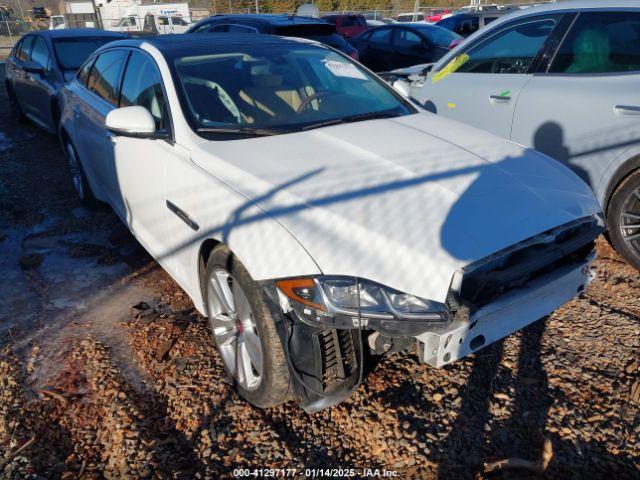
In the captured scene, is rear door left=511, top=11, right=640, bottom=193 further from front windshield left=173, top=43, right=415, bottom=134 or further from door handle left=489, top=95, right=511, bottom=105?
front windshield left=173, top=43, right=415, bottom=134

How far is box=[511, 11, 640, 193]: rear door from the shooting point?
3.34 m

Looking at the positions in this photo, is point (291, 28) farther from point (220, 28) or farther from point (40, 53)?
point (40, 53)

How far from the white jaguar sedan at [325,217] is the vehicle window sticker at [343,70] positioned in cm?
14

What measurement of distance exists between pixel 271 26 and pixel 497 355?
687 centimetres

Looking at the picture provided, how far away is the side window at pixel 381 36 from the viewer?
11.0m

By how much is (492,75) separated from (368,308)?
123 inches

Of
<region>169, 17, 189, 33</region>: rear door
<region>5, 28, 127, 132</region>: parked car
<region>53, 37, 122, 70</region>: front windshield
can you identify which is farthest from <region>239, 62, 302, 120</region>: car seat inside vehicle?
<region>169, 17, 189, 33</region>: rear door

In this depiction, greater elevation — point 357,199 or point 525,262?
point 357,199

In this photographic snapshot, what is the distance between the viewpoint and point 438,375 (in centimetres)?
258

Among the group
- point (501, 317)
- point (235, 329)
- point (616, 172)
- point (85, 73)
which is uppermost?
point (85, 73)

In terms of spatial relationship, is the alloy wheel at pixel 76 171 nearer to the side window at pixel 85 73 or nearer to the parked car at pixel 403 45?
the side window at pixel 85 73

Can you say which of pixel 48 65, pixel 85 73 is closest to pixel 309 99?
pixel 85 73

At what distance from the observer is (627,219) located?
11.3 feet

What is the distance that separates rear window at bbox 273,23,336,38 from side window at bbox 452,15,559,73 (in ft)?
14.0
